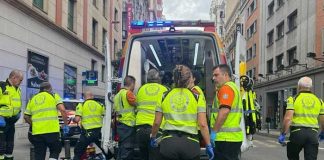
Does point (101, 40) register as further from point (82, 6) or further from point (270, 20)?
point (270, 20)

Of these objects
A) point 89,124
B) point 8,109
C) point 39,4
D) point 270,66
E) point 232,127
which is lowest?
point 89,124

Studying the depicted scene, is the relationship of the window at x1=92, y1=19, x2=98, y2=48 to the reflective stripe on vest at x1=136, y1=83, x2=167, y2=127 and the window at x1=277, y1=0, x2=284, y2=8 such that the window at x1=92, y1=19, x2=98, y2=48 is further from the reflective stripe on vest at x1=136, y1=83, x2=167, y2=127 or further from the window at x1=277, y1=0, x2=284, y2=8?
the reflective stripe on vest at x1=136, y1=83, x2=167, y2=127

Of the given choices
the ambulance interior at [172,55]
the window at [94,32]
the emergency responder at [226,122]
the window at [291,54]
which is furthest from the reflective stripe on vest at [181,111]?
the window at [291,54]

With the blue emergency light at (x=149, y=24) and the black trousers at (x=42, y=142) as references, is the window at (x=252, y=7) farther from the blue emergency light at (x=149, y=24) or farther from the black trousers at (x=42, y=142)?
the black trousers at (x=42, y=142)

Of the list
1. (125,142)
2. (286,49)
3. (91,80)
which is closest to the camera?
(125,142)

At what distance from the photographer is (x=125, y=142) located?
7.35m

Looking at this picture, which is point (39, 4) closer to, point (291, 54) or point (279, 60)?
point (291, 54)

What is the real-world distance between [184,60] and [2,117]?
13.1 ft

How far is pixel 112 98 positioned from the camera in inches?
285

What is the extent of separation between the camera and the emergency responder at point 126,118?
7.25 m

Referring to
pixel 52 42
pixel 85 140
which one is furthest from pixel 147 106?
pixel 52 42

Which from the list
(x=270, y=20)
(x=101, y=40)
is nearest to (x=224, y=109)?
(x=101, y=40)

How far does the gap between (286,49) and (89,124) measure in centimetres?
2654

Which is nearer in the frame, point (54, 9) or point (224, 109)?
point (224, 109)
